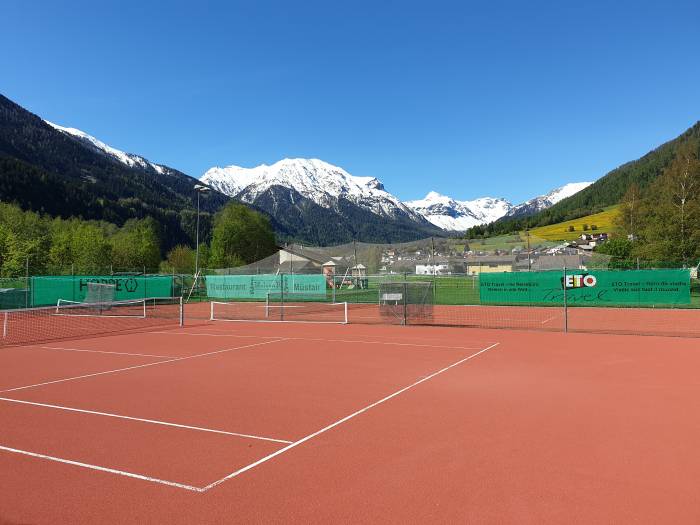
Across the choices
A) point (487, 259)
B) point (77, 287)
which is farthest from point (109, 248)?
point (487, 259)

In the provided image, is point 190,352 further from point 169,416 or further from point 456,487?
point 456,487

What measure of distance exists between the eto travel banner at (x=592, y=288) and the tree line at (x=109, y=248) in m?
33.2

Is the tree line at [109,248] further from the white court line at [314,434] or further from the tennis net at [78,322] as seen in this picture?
the white court line at [314,434]

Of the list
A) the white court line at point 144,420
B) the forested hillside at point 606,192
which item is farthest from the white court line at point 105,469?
the forested hillside at point 606,192

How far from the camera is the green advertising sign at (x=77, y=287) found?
3228 centimetres

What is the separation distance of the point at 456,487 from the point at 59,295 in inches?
1304

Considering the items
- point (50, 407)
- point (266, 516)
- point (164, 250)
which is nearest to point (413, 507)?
point (266, 516)

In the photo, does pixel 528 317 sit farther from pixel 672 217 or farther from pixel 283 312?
pixel 672 217

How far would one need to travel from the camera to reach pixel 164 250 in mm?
154125

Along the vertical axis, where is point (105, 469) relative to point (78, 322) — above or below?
above

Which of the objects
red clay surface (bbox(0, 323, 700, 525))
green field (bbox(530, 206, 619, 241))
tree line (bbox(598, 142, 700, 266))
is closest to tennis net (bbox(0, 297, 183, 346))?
red clay surface (bbox(0, 323, 700, 525))

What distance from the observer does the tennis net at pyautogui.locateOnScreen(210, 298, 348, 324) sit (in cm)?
2441

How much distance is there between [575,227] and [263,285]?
143 m

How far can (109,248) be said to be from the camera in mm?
62156
